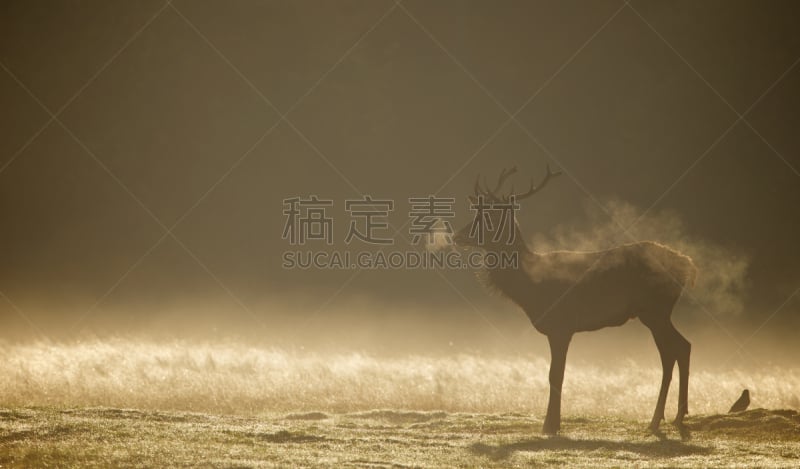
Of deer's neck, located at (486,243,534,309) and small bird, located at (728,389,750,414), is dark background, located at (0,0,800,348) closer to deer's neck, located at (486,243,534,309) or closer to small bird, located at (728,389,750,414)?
small bird, located at (728,389,750,414)

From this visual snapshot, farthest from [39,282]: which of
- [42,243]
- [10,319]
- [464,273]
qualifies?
[464,273]

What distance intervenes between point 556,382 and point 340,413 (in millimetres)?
5892

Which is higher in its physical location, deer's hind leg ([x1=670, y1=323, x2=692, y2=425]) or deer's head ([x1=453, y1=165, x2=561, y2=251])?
deer's head ([x1=453, y1=165, x2=561, y2=251])

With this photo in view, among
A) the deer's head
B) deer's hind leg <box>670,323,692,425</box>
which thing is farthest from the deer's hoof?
the deer's head

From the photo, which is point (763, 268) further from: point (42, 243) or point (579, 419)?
point (42, 243)

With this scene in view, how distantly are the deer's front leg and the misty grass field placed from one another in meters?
0.43

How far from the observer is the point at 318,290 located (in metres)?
80.5

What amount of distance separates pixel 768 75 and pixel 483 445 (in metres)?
185

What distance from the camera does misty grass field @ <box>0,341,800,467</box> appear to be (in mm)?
17031

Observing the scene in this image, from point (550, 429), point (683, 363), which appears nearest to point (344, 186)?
point (683, 363)

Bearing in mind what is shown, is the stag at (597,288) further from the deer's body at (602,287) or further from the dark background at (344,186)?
the dark background at (344,186)

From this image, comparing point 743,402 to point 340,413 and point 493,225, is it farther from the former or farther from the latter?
point 340,413

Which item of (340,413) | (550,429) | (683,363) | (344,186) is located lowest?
(550,429)

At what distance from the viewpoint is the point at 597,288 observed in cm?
2184
